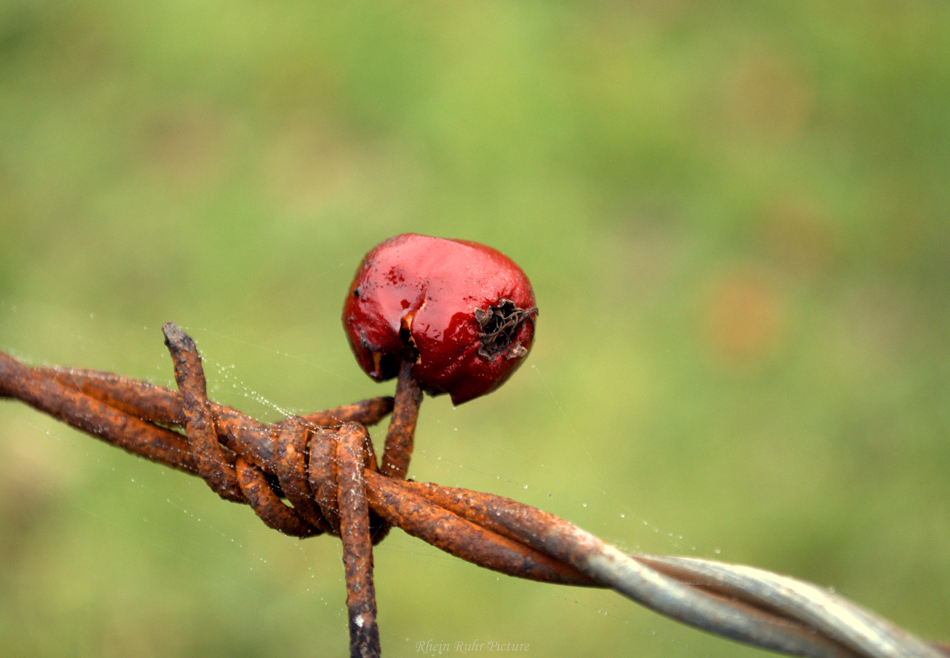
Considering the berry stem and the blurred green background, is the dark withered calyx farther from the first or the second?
the blurred green background

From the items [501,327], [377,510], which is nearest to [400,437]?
[377,510]

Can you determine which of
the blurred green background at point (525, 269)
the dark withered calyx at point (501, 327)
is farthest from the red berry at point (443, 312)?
the blurred green background at point (525, 269)

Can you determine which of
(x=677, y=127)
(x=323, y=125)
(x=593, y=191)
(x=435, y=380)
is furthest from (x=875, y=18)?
(x=435, y=380)

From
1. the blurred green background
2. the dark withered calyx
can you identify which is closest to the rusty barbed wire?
the dark withered calyx

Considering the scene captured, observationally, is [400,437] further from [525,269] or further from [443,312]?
[525,269]

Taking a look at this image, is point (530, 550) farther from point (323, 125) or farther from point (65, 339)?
point (323, 125)

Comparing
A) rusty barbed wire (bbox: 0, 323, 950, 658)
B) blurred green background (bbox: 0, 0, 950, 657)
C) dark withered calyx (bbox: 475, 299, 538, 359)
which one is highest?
blurred green background (bbox: 0, 0, 950, 657)
